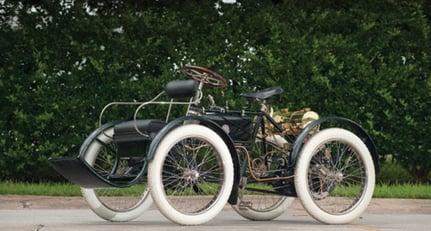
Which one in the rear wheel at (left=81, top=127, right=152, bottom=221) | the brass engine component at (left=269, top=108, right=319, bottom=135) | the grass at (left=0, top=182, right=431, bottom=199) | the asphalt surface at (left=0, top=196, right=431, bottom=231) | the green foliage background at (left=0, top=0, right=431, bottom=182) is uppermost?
the green foliage background at (left=0, top=0, right=431, bottom=182)

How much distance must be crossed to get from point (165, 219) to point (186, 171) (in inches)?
56.6

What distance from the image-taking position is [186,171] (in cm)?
809

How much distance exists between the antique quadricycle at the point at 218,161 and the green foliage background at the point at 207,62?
3797 mm

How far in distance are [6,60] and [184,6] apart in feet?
7.74

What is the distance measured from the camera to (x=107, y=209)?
8.82m

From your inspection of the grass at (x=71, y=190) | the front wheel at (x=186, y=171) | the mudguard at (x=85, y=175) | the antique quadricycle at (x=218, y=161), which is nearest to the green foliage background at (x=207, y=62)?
the grass at (x=71, y=190)

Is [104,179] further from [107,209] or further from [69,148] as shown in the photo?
[69,148]

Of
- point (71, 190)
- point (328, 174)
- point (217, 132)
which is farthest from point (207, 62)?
point (217, 132)

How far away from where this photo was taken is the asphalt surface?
27.1 feet

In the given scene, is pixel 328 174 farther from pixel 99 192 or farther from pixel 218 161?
pixel 99 192

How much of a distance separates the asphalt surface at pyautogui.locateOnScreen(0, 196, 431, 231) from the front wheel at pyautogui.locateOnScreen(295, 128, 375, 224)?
132 mm

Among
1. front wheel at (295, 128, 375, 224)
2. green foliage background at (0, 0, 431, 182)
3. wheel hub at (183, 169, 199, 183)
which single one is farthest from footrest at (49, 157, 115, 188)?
green foliage background at (0, 0, 431, 182)

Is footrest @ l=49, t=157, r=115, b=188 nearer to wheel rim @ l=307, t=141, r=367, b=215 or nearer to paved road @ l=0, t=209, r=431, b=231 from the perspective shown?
paved road @ l=0, t=209, r=431, b=231

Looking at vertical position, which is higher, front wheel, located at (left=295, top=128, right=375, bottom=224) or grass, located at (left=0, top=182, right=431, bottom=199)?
front wheel, located at (left=295, top=128, right=375, bottom=224)
